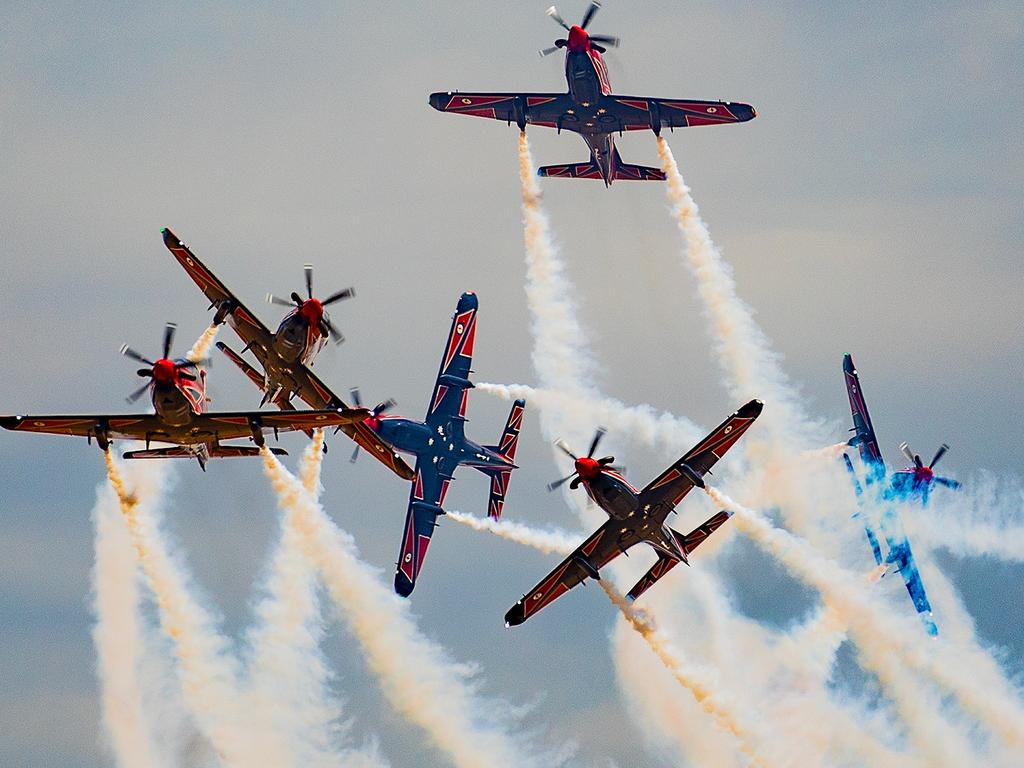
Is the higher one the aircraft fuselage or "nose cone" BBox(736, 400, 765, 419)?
the aircraft fuselage

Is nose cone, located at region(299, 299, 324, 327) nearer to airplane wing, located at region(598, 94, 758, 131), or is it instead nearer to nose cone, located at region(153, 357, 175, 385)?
nose cone, located at region(153, 357, 175, 385)

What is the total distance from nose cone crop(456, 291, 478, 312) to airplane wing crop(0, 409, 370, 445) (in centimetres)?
2427

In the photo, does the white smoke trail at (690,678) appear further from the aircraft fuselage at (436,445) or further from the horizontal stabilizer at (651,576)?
the aircraft fuselage at (436,445)

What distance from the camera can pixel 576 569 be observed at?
79250 millimetres

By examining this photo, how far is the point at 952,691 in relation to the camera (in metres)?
82.4

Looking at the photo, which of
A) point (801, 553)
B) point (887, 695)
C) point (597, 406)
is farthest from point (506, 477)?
point (887, 695)

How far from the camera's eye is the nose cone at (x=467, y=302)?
96.8 m

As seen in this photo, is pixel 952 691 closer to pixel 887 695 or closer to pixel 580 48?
pixel 887 695

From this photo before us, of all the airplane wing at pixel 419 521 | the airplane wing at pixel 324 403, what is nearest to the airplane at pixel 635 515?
the airplane wing at pixel 324 403

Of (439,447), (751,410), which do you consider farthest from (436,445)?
(751,410)

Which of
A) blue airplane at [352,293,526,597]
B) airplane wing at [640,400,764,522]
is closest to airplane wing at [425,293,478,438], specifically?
blue airplane at [352,293,526,597]

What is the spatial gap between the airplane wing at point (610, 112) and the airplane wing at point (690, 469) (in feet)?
60.6

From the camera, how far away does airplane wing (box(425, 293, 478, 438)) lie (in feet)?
303

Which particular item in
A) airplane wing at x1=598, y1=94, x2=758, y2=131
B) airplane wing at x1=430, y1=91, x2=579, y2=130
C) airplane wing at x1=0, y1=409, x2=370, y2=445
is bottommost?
airplane wing at x1=0, y1=409, x2=370, y2=445
